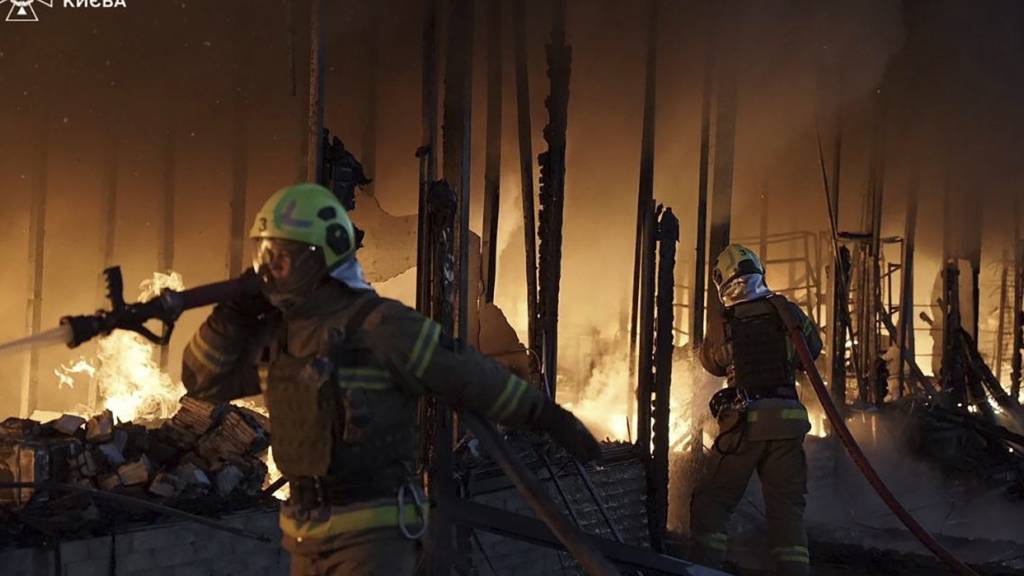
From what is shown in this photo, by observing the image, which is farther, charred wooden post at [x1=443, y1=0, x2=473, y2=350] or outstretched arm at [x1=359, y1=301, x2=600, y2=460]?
charred wooden post at [x1=443, y1=0, x2=473, y2=350]

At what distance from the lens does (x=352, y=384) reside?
2678 mm

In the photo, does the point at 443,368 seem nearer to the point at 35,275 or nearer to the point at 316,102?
the point at 316,102

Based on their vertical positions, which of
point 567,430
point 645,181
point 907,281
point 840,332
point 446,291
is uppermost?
point 645,181

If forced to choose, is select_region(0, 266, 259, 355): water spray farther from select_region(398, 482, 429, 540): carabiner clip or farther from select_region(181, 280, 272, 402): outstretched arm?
select_region(398, 482, 429, 540): carabiner clip

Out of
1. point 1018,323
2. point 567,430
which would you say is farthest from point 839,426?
point 1018,323

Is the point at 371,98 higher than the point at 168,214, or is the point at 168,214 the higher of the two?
the point at 371,98

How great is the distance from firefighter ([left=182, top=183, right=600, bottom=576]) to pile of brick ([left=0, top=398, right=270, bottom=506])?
2474mm

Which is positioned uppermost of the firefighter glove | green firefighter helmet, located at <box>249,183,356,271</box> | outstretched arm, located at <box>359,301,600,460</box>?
green firefighter helmet, located at <box>249,183,356,271</box>

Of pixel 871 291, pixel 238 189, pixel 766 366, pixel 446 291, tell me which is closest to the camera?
pixel 446 291

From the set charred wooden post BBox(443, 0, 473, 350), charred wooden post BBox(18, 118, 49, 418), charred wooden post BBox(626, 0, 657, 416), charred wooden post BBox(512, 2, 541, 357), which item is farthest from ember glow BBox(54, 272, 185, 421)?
charred wooden post BBox(443, 0, 473, 350)

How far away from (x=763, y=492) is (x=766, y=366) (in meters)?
0.73

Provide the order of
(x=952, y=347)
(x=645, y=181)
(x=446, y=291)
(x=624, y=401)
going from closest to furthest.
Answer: (x=446, y=291), (x=645, y=181), (x=624, y=401), (x=952, y=347)

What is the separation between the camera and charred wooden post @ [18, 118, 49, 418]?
37.9ft

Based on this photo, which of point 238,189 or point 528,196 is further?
point 238,189
